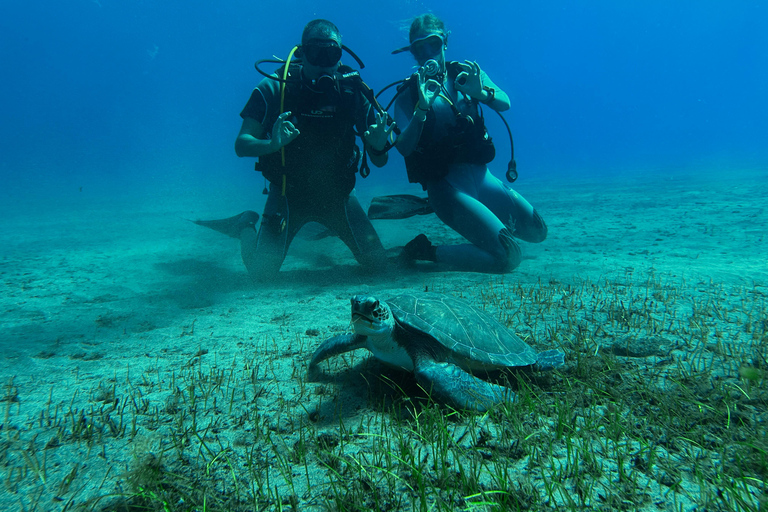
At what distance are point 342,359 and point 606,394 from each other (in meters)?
1.88

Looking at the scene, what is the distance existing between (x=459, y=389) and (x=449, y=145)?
471 cm

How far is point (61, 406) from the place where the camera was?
2.29 m

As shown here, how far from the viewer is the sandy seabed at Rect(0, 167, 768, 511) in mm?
1555

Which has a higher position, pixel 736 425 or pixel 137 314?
pixel 736 425

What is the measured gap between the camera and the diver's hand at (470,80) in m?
5.51

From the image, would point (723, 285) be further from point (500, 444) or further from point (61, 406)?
point (61, 406)

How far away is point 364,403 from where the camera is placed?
2355 millimetres

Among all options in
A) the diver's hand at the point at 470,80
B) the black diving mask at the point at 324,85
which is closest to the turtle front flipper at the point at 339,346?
the black diving mask at the point at 324,85

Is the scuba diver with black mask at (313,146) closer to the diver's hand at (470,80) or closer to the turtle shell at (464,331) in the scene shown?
the diver's hand at (470,80)

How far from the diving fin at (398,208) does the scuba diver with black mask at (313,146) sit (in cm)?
46

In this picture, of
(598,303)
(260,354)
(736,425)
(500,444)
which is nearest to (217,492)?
(500,444)

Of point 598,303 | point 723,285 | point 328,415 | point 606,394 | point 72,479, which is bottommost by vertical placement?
point 72,479

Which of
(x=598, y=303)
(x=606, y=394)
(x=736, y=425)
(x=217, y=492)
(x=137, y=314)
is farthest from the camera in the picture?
(x=137, y=314)

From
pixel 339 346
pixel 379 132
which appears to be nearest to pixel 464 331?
pixel 339 346
